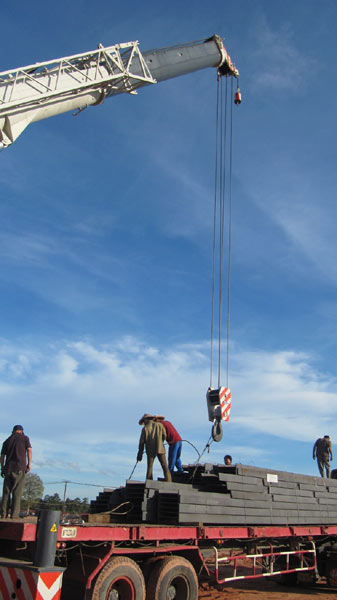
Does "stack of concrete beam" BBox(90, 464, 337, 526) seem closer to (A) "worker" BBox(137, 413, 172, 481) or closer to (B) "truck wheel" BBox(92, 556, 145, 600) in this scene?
(A) "worker" BBox(137, 413, 172, 481)

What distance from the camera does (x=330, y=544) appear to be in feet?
38.3

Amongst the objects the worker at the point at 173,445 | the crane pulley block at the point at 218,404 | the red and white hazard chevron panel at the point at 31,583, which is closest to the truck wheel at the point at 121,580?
the red and white hazard chevron panel at the point at 31,583

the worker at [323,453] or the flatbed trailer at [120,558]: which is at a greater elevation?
the worker at [323,453]

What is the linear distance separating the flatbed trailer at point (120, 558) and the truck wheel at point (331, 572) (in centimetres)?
285

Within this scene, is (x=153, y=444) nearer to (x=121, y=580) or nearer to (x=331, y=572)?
(x=121, y=580)

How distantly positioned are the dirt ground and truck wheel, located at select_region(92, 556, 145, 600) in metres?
3.85

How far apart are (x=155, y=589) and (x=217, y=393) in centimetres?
497

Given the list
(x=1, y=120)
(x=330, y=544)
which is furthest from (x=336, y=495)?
(x=1, y=120)

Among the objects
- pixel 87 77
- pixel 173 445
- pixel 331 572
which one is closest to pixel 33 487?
pixel 173 445

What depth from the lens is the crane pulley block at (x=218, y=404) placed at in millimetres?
11000

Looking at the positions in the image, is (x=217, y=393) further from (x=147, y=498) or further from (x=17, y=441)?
(x=17, y=441)

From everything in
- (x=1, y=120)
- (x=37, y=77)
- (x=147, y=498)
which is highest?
(x=37, y=77)

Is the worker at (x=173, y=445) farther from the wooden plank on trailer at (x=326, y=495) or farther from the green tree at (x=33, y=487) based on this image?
the green tree at (x=33, y=487)

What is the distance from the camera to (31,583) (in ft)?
17.0
